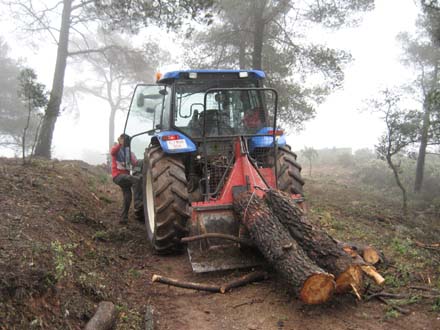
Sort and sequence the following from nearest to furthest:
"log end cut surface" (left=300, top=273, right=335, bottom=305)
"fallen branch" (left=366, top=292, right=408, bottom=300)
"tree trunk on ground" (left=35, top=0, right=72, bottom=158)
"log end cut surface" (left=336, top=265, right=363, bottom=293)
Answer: "log end cut surface" (left=300, top=273, right=335, bottom=305) → "log end cut surface" (left=336, top=265, right=363, bottom=293) → "fallen branch" (left=366, top=292, right=408, bottom=300) → "tree trunk on ground" (left=35, top=0, right=72, bottom=158)

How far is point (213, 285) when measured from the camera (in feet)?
13.4

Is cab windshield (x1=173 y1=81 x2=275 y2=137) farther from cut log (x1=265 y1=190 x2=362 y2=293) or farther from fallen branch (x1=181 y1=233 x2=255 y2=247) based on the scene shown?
fallen branch (x1=181 y1=233 x2=255 y2=247)

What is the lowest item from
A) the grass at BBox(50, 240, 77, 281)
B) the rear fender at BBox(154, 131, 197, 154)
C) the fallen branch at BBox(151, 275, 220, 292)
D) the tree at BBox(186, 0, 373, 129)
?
the fallen branch at BBox(151, 275, 220, 292)

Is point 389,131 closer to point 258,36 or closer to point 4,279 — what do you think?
point 258,36

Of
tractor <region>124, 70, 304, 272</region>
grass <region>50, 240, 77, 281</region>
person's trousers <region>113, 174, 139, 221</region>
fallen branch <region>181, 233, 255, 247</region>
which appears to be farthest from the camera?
person's trousers <region>113, 174, 139, 221</region>

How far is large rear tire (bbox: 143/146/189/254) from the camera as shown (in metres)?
4.69

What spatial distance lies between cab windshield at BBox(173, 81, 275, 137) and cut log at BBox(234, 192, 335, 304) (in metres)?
1.41

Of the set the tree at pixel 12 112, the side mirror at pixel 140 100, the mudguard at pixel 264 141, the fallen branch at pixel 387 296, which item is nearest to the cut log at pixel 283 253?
the fallen branch at pixel 387 296

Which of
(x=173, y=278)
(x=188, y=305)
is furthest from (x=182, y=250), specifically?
(x=188, y=305)

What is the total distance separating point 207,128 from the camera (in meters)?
5.46

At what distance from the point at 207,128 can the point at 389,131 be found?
7582 mm

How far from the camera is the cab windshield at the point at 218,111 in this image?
18.1ft

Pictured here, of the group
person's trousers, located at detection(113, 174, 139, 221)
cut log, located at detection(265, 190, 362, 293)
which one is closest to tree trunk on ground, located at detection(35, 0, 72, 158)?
person's trousers, located at detection(113, 174, 139, 221)

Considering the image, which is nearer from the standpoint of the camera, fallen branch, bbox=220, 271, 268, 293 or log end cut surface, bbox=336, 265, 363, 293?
log end cut surface, bbox=336, 265, 363, 293
